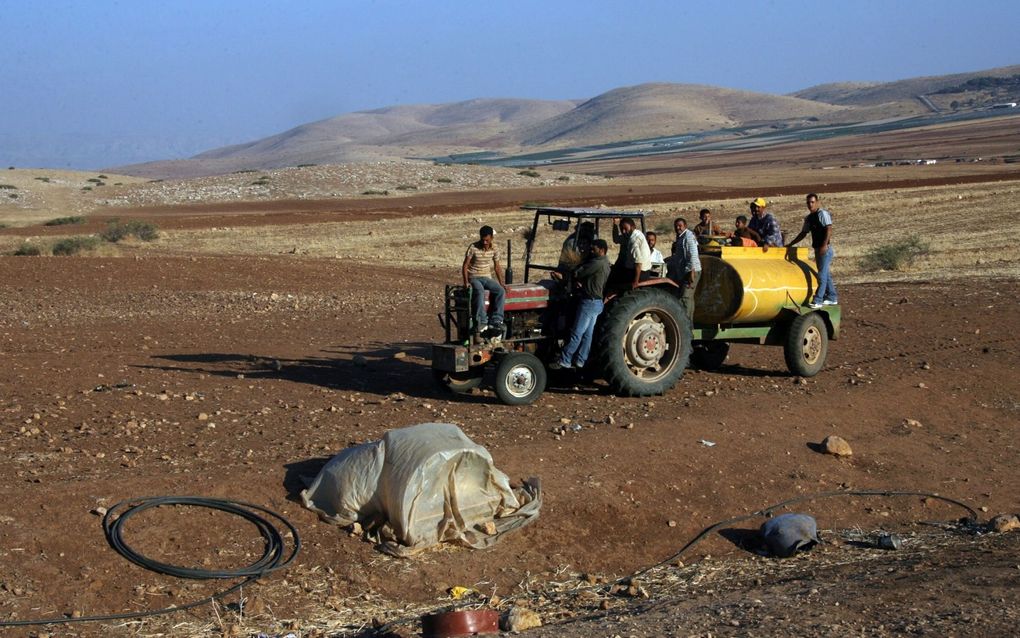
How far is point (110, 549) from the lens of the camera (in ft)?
26.0

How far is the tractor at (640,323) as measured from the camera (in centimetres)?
1205

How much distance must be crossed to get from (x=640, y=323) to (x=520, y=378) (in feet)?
5.22

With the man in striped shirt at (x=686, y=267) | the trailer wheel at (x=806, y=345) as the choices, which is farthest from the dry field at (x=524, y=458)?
the man in striped shirt at (x=686, y=267)

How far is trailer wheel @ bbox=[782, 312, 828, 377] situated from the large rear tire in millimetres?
1623

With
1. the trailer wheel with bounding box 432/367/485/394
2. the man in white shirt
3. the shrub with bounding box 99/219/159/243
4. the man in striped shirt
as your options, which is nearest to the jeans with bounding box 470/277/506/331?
the trailer wheel with bounding box 432/367/485/394

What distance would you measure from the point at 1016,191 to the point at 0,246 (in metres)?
32.4

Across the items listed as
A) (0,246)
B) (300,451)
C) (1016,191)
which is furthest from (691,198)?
(300,451)

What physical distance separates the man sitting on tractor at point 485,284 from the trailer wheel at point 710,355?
135 inches

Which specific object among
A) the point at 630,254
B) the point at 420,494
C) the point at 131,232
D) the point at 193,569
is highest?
the point at 630,254

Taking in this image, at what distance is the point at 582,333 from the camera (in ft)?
40.0

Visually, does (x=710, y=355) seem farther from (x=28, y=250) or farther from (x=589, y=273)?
(x=28, y=250)

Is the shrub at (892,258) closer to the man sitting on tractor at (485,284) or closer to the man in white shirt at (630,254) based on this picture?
the man in white shirt at (630,254)

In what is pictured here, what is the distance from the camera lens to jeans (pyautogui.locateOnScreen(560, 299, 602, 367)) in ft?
39.8

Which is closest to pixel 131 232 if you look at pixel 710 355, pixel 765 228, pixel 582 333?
pixel 710 355
